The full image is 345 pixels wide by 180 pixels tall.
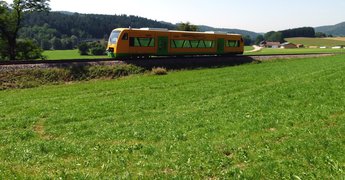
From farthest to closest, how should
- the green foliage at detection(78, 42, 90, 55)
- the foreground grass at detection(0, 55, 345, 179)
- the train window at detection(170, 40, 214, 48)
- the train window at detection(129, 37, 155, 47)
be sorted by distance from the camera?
1. the green foliage at detection(78, 42, 90, 55)
2. the train window at detection(170, 40, 214, 48)
3. the train window at detection(129, 37, 155, 47)
4. the foreground grass at detection(0, 55, 345, 179)

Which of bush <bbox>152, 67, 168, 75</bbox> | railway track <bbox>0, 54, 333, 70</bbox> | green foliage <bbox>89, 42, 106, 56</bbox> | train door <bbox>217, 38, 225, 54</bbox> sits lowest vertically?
green foliage <bbox>89, 42, 106, 56</bbox>

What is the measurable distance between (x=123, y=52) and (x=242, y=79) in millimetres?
13463

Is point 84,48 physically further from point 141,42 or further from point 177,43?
point 141,42

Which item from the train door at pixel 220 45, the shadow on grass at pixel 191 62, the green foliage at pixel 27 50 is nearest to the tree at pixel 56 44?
the green foliage at pixel 27 50

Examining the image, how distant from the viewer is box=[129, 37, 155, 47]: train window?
37688mm

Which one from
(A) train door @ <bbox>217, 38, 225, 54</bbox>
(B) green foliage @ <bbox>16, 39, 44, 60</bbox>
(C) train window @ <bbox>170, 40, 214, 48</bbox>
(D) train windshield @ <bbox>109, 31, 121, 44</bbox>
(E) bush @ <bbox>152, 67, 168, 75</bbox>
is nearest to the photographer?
(E) bush @ <bbox>152, 67, 168, 75</bbox>

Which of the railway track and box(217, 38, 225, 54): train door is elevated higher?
box(217, 38, 225, 54): train door

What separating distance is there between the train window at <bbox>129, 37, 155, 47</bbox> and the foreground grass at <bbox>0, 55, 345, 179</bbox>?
1537 centimetres

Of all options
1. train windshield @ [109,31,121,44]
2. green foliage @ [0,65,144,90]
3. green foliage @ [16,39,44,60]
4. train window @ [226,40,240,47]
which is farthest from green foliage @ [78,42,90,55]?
green foliage @ [0,65,144,90]

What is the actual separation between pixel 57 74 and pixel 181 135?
2143 centimetres

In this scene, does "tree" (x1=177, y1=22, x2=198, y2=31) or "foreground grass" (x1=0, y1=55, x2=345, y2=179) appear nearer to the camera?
"foreground grass" (x1=0, y1=55, x2=345, y2=179)

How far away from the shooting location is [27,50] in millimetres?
54281

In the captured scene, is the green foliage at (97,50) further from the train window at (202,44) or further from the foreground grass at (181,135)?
the foreground grass at (181,135)

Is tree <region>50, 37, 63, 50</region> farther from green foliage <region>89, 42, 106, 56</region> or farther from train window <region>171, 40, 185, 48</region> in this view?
train window <region>171, 40, 185, 48</region>
